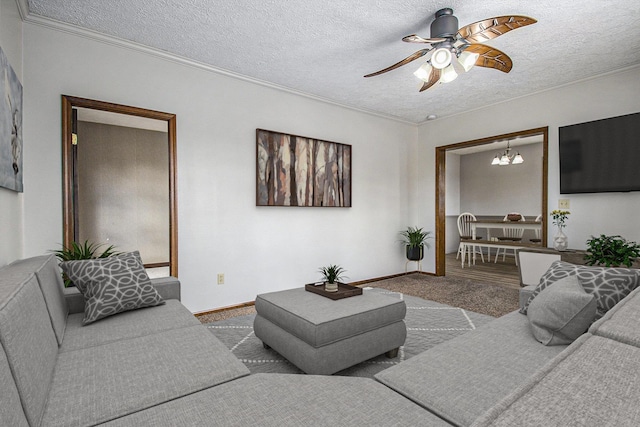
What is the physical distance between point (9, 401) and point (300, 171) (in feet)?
11.1

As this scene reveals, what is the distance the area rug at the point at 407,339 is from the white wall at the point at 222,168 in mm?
669

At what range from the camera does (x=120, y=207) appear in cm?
475

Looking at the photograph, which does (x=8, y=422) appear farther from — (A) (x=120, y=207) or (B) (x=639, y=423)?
(A) (x=120, y=207)

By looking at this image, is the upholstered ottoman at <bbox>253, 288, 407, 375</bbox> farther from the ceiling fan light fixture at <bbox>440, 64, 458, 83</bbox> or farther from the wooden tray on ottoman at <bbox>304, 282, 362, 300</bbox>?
the ceiling fan light fixture at <bbox>440, 64, 458, 83</bbox>

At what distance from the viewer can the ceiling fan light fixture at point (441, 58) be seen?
236 cm

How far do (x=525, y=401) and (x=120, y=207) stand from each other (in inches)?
211

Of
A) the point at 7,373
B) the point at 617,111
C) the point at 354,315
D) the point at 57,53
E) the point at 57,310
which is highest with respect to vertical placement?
the point at 57,53

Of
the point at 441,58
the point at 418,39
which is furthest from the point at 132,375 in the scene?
the point at 441,58

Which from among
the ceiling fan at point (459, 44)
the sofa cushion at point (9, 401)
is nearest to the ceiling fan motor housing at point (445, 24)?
the ceiling fan at point (459, 44)

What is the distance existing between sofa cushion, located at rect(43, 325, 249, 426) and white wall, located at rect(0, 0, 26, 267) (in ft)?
3.37

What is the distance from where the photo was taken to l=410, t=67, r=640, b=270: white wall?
3.35m

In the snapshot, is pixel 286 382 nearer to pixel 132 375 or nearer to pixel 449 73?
pixel 132 375

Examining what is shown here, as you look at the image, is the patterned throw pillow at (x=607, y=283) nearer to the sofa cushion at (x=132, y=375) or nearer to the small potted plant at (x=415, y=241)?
the sofa cushion at (x=132, y=375)

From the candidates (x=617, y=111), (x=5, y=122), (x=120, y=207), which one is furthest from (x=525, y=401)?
(x=120, y=207)
